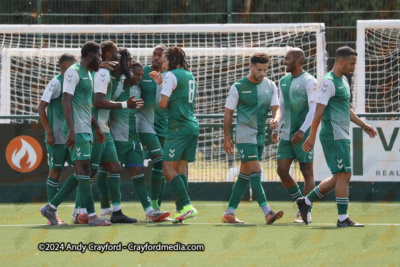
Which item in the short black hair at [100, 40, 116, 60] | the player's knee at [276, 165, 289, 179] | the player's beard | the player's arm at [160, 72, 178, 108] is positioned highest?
the short black hair at [100, 40, 116, 60]

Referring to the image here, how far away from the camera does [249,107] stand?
973 cm

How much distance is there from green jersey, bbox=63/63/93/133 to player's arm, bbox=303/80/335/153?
239cm

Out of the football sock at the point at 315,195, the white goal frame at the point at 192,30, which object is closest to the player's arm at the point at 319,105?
the football sock at the point at 315,195

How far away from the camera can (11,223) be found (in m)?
10.0

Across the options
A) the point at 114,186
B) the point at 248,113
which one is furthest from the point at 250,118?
the point at 114,186

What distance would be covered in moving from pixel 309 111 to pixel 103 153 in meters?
2.43

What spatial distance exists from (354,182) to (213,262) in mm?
7656

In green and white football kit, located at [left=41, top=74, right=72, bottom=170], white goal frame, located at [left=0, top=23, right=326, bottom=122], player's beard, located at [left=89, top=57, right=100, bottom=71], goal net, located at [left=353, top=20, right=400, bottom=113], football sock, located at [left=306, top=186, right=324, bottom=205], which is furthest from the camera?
white goal frame, located at [left=0, top=23, right=326, bottom=122]

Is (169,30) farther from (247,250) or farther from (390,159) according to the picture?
(247,250)

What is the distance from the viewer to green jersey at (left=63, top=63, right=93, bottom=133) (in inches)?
356

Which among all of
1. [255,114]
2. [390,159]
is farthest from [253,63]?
[390,159]

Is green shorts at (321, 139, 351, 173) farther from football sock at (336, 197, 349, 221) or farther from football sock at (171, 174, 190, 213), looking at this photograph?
football sock at (171, 174, 190, 213)

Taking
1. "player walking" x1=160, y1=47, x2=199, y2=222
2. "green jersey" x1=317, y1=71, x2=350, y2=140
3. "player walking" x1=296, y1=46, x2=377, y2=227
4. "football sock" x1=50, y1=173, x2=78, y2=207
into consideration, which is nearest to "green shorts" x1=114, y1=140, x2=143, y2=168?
"player walking" x1=160, y1=47, x2=199, y2=222

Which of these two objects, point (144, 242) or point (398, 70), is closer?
point (144, 242)
